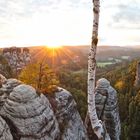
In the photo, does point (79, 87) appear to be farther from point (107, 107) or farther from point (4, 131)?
point (4, 131)

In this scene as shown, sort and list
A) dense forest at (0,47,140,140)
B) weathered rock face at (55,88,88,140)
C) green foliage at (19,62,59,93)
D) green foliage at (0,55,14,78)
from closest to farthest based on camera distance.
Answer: weathered rock face at (55,88,88,140), green foliage at (19,62,59,93), dense forest at (0,47,140,140), green foliage at (0,55,14,78)

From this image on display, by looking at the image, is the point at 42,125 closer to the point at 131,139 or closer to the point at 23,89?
the point at 23,89

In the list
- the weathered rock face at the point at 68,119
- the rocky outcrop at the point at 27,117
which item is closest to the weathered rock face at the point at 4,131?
the rocky outcrop at the point at 27,117

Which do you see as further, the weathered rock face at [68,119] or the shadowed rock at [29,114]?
the weathered rock face at [68,119]

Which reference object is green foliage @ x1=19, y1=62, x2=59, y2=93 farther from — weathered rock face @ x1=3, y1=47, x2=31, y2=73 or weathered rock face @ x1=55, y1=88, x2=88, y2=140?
weathered rock face @ x1=3, y1=47, x2=31, y2=73

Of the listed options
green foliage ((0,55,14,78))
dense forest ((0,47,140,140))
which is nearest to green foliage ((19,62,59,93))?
dense forest ((0,47,140,140))

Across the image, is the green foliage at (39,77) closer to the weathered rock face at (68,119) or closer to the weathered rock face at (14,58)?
the weathered rock face at (68,119)

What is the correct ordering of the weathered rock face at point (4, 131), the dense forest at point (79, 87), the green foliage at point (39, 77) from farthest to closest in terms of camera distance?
the dense forest at point (79, 87) < the green foliage at point (39, 77) < the weathered rock face at point (4, 131)

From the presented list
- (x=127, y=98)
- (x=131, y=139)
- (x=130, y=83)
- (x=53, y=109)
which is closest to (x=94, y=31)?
(x=53, y=109)
